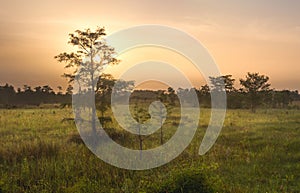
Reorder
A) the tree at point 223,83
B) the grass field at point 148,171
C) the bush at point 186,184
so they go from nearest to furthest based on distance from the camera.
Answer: the bush at point 186,184, the grass field at point 148,171, the tree at point 223,83

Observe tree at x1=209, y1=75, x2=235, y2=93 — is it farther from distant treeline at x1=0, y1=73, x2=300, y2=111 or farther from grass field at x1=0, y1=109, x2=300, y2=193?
grass field at x1=0, y1=109, x2=300, y2=193

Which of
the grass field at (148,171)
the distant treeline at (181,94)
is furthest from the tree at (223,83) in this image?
the grass field at (148,171)

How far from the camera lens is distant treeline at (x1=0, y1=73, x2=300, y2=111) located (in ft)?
55.8

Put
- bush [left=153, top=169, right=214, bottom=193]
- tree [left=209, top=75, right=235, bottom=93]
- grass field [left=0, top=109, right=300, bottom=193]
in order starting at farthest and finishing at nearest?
tree [left=209, top=75, right=235, bottom=93], grass field [left=0, top=109, right=300, bottom=193], bush [left=153, top=169, right=214, bottom=193]

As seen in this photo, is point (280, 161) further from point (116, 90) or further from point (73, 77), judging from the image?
point (73, 77)

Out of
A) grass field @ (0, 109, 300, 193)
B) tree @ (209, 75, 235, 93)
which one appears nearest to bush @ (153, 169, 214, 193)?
grass field @ (0, 109, 300, 193)

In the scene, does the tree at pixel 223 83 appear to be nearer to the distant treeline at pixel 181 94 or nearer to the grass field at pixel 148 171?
the distant treeline at pixel 181 94

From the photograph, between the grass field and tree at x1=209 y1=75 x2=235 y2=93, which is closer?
the grass field

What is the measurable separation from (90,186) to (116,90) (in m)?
8.85

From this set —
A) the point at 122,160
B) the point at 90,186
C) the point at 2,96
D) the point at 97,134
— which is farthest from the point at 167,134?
the point at 2,96

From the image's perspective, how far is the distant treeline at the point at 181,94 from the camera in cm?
1702

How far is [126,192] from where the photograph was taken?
27.2 ft

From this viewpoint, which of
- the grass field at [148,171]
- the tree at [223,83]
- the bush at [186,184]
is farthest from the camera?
the tree at [223,83]

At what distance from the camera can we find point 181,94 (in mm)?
47781
